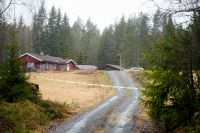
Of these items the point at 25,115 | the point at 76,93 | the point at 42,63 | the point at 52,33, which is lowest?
the point at 76,93

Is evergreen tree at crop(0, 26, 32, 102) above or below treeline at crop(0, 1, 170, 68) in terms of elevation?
below

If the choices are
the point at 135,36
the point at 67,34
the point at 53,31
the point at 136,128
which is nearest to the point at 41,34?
the point at 53,31

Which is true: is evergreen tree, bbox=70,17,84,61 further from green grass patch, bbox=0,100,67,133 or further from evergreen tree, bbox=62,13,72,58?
green grass patch, bbox=0,100,67,133

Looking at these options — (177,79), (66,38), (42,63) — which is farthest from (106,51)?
(177,79)

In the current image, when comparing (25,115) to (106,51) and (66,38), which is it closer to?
(66,38)

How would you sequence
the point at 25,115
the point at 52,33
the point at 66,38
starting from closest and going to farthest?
the point at 25,115 → the point at 52,33 → the point at 66,38

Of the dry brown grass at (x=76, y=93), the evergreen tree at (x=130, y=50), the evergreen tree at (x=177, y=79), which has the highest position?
the evergreen tree at (x=130, y=50)

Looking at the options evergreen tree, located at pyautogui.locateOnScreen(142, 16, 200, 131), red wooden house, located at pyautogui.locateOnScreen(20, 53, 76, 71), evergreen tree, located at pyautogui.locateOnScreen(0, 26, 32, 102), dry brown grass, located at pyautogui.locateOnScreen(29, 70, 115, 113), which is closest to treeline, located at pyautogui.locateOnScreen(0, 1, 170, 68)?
red wooden house, located at pyautogui.locateOnScreen(20, 53, 76, 71)

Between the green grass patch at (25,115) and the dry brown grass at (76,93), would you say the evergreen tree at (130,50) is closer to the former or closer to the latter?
the dry brown grass at (76,93)

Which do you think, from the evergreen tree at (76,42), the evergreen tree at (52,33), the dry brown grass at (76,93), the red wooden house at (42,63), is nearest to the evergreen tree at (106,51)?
the evergreen tree at (76,42)

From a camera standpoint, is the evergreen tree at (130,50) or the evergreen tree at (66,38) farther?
the evergreen tree at (66,38)

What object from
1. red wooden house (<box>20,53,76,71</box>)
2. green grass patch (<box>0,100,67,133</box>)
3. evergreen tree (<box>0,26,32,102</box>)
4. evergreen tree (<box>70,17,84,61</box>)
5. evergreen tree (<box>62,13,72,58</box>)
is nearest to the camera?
green grass patch (<box>0,100,67,133</box>)

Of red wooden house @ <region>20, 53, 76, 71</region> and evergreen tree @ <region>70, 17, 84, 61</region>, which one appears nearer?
red wooden house @ <region>20, 53, 76, 71</region>

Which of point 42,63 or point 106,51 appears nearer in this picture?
point 42,63
